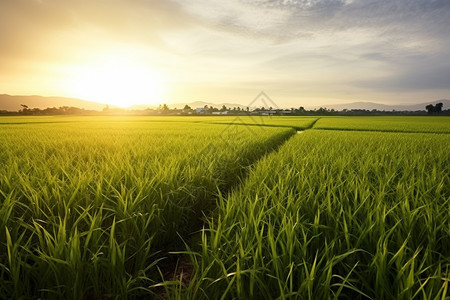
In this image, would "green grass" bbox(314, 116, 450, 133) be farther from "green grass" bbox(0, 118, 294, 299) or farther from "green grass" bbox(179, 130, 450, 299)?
"green grass" bbox(179, 130, 450, 299)

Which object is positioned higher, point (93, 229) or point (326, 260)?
point (93, 229)

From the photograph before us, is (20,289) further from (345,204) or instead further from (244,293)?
(345,204)

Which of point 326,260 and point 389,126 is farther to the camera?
point 389,126

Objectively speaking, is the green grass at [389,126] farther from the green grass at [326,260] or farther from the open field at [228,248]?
the green grass at [326,260]

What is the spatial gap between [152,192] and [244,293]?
1633mm

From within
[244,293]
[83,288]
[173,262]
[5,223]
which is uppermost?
[5,223]

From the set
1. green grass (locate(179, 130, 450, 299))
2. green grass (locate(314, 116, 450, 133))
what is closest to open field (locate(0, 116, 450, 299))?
→ green grass (locate(179, 130, 450, 299))

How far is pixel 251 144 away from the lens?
23.6ft

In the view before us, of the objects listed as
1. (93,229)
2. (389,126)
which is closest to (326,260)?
(93,229)

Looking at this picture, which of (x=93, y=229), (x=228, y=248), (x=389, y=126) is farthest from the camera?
(x=389, y=126)

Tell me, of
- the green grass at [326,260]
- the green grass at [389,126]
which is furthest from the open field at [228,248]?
the green grass at [389,126]

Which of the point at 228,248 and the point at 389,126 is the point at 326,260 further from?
the point at 389,126

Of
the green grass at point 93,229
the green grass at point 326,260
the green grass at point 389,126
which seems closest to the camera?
the green grass at point 326,260

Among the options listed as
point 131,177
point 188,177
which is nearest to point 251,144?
point 188,177
